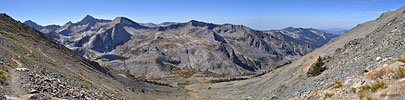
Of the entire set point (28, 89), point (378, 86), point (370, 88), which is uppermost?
point (378, 86)

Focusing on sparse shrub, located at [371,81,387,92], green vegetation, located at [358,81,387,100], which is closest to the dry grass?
green vegetation, located at [358,81,387,100]

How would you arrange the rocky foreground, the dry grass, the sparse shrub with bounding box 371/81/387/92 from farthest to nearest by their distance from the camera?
the rocky foreground < the dry grass < the sparse shrub with bounding box 371/81/387/92

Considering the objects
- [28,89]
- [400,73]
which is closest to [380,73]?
[400,73]

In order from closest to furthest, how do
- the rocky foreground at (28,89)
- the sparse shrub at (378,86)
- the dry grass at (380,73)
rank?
the sparse shrub at (378,86) < the dry grass at (380,73) < the rocky foreground at (28,89)

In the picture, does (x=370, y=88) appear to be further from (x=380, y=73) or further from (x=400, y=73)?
(x=380, y=73)

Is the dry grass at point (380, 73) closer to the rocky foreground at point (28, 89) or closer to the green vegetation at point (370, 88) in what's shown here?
the green vegetation at point (370, 88)

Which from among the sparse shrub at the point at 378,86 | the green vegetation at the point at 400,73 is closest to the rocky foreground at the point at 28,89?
the sparse shrub at the point at 378,86

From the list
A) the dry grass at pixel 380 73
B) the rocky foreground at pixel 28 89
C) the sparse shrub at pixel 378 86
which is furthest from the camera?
the rocky foreground at pixel 28 89

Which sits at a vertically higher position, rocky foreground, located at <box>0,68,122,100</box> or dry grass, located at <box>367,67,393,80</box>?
dry grass, located at <box>367,67,393,80</box>

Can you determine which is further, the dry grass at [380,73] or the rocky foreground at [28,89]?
the rocky foreground at [28,89]

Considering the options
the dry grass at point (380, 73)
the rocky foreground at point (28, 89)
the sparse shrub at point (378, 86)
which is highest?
the dry grass at point (380, 73)

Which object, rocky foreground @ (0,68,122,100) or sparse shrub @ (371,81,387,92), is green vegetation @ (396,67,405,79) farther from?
rocky foreground @ (0,68,122,100)
